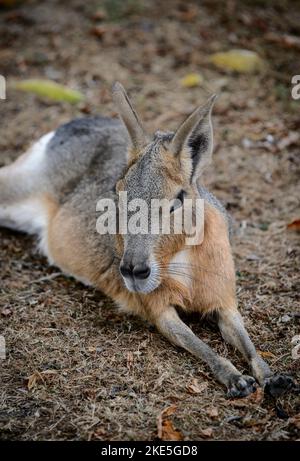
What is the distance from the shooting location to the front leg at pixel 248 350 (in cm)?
364

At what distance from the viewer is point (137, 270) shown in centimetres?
372

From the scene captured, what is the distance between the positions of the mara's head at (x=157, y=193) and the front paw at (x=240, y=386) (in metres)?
0.72

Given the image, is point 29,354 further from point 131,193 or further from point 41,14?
point 41,14

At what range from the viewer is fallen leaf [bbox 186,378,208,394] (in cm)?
373

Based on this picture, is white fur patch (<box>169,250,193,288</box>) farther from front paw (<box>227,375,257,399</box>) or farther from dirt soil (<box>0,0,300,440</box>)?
front paw (<box>227,375,257,399</box>)

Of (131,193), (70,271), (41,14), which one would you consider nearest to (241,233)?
(70,271)

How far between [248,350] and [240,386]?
39 cm

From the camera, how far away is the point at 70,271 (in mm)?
5176

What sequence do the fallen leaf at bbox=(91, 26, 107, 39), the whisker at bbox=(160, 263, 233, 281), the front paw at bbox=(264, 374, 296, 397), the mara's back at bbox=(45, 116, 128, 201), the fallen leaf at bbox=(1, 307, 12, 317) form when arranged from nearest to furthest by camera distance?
the front paw at bbox=(264, 374, 296, 397)
the whisker at bbox=(160, 263, 233, 281)
the fallen leaf at bbox=(1, 307, 12, 317)
the mara's back at bbox=(45, 116, 128, 201)
the fallen leaf at bbox=(91, 26, 107, 39)

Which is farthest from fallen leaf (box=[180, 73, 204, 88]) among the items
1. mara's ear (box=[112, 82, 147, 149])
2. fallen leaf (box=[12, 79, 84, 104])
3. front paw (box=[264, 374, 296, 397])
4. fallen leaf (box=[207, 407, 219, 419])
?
fallen leaf (box=[207, 407, 219, 419])

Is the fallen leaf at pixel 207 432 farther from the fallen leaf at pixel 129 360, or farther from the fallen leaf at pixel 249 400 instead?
the fallen leaf at pixel 129 360

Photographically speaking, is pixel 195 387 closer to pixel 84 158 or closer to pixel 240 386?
pixel 240 386

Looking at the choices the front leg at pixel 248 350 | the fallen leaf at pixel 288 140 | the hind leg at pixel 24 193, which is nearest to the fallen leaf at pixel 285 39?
the fallen leaf at pixel 288 140
